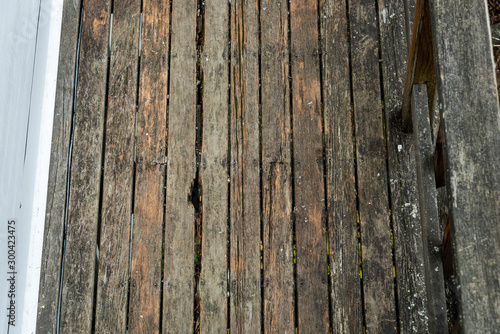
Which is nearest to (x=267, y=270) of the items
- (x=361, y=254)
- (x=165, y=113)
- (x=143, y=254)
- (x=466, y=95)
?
(x=361, y=254)

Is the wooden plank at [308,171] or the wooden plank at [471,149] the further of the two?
the wooden plank at [308,171]

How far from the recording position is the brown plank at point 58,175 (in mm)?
2037

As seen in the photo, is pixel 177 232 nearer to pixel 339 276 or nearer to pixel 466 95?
pixel 339 276

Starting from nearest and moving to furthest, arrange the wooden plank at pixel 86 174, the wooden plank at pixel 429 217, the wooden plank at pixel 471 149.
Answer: the wooden plank at pixel 471 149 < the wooden plank at pixel 429 217 < the wooden plank at pixel 86 174

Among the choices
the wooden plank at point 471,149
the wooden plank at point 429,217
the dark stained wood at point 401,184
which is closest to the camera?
the wooden plank at point 471,149

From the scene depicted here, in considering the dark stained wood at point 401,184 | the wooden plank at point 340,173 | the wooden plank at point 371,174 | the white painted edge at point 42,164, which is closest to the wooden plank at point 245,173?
the wooden plank at point 340,173

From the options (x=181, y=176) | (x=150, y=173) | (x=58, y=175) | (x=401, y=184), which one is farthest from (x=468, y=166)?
(x=58, y=175)

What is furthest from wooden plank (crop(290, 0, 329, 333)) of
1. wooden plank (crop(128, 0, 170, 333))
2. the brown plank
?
the brown plank

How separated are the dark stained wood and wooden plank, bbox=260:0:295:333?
507 mm

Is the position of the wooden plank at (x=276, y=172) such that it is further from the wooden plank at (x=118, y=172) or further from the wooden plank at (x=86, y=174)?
the wooden plank at (x=86, y=174)

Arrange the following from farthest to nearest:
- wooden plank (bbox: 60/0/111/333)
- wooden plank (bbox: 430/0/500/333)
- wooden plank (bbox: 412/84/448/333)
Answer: wooden plank (bbox: 60/0/111/333), wooden plank (bbox: 412/84/448/333), wooden plank (bbox: 430/0/500/333)

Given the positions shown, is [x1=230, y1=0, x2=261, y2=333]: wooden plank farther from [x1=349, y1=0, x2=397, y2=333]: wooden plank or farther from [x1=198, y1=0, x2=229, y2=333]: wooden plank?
[x1=349, y1=0, x2=397, y2=333]: wooden plank

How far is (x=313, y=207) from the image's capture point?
6.81 ft

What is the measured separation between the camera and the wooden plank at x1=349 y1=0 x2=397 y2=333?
6.45 feet
